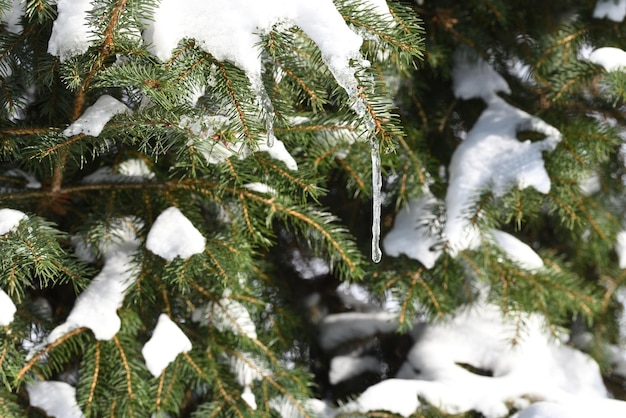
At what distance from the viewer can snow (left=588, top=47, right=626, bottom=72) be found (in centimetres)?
151

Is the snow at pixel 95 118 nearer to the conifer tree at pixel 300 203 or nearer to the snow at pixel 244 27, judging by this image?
the conifer tree at pixel 300 203

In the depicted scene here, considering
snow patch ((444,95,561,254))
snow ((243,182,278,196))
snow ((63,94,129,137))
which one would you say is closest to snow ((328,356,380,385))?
snow patch ((444,95,561,254))

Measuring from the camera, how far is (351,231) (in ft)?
6.45

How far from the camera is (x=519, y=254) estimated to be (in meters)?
1.71

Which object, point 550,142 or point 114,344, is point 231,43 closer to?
point 114,344

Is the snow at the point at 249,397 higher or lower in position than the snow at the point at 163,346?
lower

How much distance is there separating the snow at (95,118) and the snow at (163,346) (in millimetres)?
480

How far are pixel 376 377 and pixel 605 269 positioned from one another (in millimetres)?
856

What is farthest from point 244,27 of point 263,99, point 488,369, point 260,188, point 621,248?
point 621,248

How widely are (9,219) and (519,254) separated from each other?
1.23 metres


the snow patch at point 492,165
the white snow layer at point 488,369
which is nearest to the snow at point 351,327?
the white snow layer at point 488,369

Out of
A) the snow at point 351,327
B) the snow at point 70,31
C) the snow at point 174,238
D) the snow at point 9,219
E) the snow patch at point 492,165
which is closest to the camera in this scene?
the snow at point 70,31

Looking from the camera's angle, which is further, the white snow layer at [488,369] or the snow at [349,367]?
the snow at [349,367]

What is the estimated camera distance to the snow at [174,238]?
129 cm
